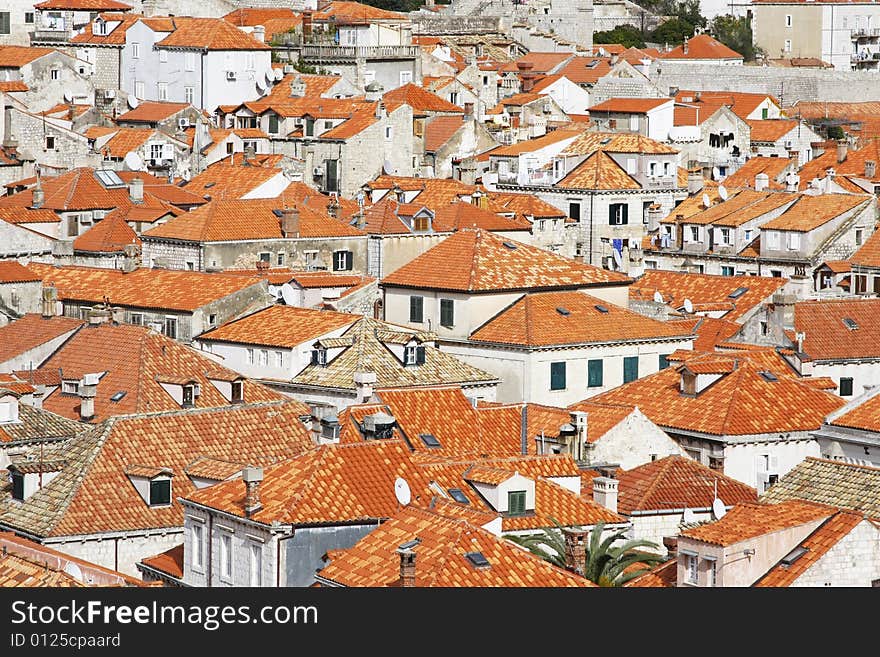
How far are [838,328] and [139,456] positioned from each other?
28.3 metres

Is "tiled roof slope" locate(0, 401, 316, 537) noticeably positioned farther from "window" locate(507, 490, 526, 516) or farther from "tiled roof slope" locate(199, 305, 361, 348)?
"tiled roof slope" locate(199, 305, 361, 348)

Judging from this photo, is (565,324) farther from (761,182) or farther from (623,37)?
(623,37)

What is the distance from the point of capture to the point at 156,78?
390 feet

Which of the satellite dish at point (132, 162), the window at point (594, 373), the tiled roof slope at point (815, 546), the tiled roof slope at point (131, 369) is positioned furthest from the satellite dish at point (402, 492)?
the satellite dish at point (132, 162)

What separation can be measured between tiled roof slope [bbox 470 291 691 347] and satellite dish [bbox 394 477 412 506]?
891 inches

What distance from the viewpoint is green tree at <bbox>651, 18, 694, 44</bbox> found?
165 m

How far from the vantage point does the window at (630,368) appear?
7019 cm

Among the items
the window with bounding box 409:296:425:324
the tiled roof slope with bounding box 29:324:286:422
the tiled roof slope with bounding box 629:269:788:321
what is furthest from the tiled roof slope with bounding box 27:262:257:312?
the tiled roof slope with bounding box 629:269:788:321

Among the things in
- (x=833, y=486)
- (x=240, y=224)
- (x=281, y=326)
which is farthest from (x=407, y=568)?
(x=240, y=224)

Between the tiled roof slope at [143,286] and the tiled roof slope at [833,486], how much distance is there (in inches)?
1084

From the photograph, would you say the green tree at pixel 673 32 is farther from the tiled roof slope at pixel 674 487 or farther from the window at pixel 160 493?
the window at pixel 160 493

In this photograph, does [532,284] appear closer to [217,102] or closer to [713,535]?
[713,535]

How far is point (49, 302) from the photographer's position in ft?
235
